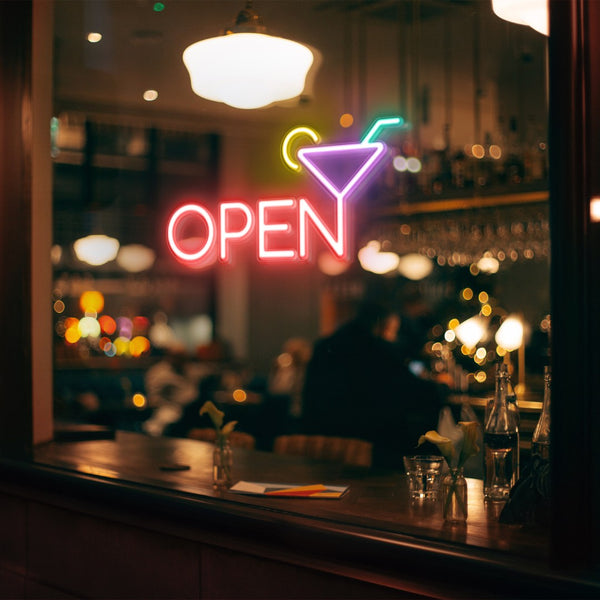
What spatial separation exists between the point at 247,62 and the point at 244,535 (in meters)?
1.71

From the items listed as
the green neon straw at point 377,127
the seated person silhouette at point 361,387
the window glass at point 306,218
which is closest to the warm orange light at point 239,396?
the window glass at point 306,218

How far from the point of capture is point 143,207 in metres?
9.59

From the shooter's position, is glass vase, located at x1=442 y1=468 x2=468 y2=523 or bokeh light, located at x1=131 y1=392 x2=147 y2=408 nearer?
glass vase, located at x1=442 y1=468 x2=468 y2=523

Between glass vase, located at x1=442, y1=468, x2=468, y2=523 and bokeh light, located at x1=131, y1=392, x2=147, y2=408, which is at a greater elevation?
glass vase, located at x1=442, y1=468, x2=468, y2=523

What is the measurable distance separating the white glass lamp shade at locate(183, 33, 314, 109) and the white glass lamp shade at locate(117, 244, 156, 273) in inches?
293

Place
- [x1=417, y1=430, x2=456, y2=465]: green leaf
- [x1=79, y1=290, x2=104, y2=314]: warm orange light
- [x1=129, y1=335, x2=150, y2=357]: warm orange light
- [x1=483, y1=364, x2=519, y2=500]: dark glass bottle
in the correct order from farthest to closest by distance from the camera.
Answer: [x1=79, y1=290, x2=104, y2=314]: warm orange light
[x1=129, y1=335, x2=150, y2=357]: warm orange light
[x1=483, y1=364, x2=519, y2=500]: dark glass bottle
[x1=417, y1=430, x2=456, y2=465]: green leaf

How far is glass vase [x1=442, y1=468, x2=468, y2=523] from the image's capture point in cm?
229

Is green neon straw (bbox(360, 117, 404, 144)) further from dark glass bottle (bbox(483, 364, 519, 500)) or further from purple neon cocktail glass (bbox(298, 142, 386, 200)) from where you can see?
dark glass bottle (bbox(483, 364, 519, 500))

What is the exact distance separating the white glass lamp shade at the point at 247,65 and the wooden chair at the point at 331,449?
1509 mm

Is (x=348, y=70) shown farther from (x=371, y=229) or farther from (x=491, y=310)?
(x=491, y=310)

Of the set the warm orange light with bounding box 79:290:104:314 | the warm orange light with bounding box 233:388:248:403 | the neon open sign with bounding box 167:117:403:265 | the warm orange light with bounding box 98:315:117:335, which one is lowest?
the warm orange light with bounding box 233:388:248:403

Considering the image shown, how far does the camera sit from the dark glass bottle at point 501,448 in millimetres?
2539

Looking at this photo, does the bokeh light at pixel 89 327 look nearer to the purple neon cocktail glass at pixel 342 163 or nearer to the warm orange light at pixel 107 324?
the warm orange light at pixel 107 324

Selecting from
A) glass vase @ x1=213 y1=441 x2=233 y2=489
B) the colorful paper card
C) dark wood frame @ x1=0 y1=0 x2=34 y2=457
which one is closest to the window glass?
dark wood frame @ x1=0 y1=0 x2=34 y2=457
